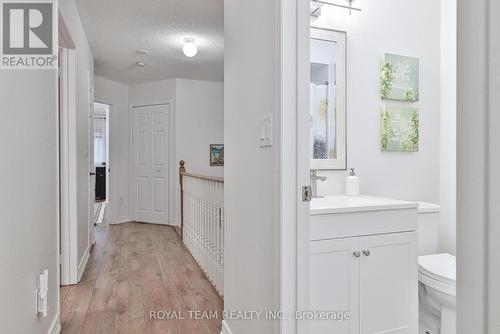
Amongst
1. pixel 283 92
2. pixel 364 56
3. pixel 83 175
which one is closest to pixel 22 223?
pixel 283 92

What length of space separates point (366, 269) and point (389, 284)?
18 cm

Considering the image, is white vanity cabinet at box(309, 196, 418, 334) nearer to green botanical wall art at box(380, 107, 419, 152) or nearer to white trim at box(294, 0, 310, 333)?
white trim at box(294, 0, 310, 333)

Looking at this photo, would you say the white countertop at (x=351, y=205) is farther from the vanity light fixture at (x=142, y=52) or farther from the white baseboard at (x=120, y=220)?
the white baseboard at (x=120, y=220)

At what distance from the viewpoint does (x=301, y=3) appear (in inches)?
48.1

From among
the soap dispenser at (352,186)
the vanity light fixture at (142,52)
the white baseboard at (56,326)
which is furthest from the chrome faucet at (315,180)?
the vanity light fixture at (142,52)

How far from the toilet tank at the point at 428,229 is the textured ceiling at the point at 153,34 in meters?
2.46

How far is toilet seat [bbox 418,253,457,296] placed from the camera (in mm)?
1819

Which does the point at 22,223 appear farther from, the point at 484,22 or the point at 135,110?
the point at 135,110

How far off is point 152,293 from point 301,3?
7.86 feet

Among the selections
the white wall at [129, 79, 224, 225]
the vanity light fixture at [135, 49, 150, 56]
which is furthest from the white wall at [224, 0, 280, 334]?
the white wall at [129, 79, 224, 225]

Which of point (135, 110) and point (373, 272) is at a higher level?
point (135, 110)

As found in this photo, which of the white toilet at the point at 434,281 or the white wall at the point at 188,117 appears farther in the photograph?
the white wall at the point at 188,117

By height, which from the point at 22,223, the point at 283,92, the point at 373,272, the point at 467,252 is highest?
the point at 283,92

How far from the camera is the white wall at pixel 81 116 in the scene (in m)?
2.96
